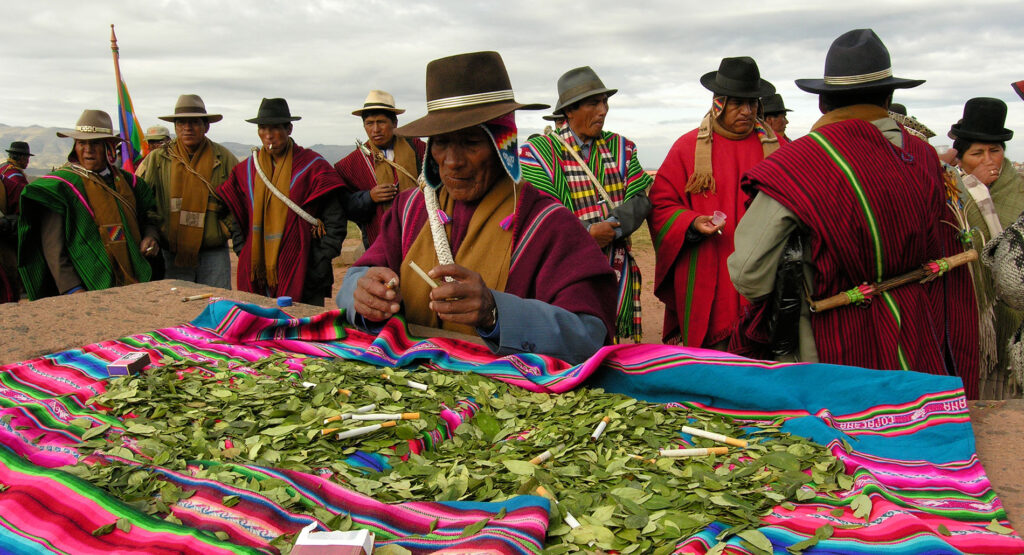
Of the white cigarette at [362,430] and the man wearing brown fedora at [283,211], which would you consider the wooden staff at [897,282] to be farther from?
the man wearing brown fedora at [283,211]

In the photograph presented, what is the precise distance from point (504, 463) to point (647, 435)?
41 cm

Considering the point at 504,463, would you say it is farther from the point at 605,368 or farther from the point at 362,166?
the point at 362,166

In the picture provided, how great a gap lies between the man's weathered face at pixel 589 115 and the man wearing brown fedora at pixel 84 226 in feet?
10.9

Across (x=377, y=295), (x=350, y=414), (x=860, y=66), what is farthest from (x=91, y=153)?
(x=860, y=66)

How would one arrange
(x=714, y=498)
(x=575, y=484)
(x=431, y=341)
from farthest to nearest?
(x=431, y=341) → (x=575, y=484) → (x=714, y=498)

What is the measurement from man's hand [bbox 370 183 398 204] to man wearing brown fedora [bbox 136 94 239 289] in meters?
1.21

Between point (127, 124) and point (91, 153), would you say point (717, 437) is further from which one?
point (127, 124)

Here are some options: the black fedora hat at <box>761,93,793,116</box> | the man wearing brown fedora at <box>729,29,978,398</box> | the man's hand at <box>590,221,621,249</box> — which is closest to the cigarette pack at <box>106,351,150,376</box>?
the man wearing brown fedora at <box>729,29,978,398</box>

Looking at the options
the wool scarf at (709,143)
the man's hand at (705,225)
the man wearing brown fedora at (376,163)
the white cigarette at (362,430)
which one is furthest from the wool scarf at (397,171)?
the white cigarette at (362,430)

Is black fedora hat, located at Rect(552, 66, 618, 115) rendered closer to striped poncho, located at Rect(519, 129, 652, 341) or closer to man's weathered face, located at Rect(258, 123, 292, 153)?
striped poncho, located at Rect(519, 129, 652, 341)

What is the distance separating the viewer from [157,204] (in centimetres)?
599

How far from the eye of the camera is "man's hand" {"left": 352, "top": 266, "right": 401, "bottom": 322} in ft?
8.36

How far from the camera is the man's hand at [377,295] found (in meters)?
2.55

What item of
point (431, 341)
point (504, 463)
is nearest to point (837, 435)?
point (504, 463)
